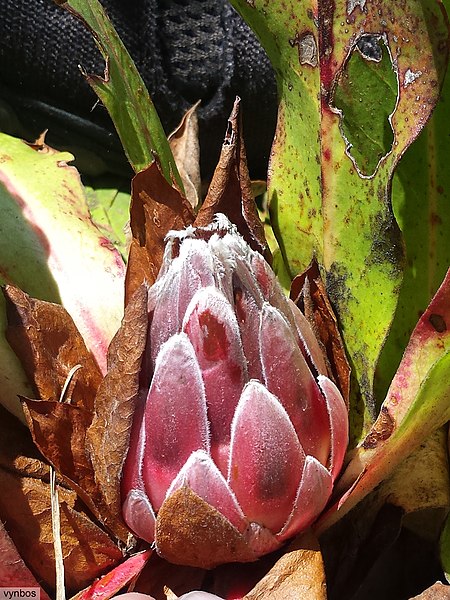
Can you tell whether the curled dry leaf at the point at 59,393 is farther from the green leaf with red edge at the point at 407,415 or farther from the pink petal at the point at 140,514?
the green leaf with red edge at the point at 407,415

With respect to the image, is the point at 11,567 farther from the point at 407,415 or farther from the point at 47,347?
the point at 407,415

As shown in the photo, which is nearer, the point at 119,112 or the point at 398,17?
the point at 398,17

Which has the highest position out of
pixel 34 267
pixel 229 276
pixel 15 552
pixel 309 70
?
pixel 309 70

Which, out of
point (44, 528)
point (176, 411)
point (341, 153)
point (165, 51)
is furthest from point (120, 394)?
point (165, 51)

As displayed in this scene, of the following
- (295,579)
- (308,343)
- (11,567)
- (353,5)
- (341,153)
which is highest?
(353,5)

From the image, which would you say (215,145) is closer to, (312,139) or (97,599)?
(312,139)

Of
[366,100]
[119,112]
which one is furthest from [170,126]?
[366,100]

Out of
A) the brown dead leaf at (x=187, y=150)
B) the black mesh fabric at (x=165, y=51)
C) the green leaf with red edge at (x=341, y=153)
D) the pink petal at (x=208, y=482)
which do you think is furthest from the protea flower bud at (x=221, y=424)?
the black mesh fabric at (x=165, y=51)
